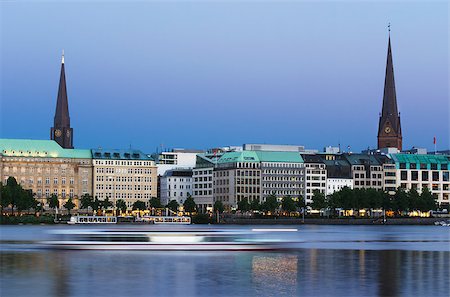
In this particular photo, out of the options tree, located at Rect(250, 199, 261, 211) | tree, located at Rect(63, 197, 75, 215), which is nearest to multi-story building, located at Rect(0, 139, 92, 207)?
tree, located at Rect(63, 197, 75, 215)

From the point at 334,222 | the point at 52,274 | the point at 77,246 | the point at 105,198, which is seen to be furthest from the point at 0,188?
the point at 52,274

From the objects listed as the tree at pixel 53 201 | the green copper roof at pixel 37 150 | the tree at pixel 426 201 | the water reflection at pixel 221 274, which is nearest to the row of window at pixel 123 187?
the green copper roof at pixel 37 150

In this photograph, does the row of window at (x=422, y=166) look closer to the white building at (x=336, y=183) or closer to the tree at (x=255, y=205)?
the white building at (x=336, y=183)

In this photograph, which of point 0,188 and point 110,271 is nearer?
point 110,271

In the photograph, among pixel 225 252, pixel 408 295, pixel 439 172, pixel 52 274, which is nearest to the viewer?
pixel 408 295

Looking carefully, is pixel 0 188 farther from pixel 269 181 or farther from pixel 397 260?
pixel 397 260

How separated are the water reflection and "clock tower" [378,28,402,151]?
12860 centimetres

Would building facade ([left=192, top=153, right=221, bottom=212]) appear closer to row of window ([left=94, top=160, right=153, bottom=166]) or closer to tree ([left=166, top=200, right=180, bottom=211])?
tree ([left=166, top=200, right=180, bottom=211])

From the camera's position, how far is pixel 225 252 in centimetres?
5103

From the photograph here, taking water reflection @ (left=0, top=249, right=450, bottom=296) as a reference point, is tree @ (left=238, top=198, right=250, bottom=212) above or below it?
above

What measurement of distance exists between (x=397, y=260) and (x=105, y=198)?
10469 centimetres

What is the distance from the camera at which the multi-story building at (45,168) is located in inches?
5768

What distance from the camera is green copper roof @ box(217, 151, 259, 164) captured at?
148 meters

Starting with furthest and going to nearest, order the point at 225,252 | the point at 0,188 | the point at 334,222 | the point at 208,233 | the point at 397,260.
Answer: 1. the point at 334,222
2. the point at 0,188
3. the point at 208,233
4. the point at 225,252
5. the point at 397,260
